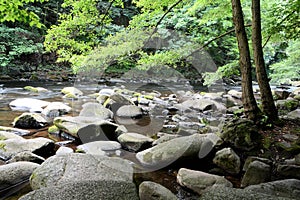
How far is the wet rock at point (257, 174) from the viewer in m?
2.77

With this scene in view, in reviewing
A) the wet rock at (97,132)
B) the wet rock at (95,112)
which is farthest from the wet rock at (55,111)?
the wet rock at (97,132)

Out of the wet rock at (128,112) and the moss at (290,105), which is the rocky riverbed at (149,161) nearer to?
the wet rock at (128,112)

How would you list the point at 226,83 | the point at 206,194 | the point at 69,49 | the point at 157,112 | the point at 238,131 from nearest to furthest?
the point at 206,194 < the point at 238,131 < the point at 69,49 < the point at 157,112 < the point at 226,83

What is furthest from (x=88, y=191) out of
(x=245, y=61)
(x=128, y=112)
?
(x=128, y=112)

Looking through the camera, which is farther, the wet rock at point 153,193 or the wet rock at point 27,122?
the wet rock at point 27,122

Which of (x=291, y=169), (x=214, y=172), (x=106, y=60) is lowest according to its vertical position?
(x=214, y=172)

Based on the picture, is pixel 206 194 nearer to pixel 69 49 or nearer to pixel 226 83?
pixel 69 49

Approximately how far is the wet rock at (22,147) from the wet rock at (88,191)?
1494 millimetres

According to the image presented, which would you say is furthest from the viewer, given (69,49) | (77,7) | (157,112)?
(157,112)

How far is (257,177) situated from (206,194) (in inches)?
33.1

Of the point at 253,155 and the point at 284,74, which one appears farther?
the point at 284,74

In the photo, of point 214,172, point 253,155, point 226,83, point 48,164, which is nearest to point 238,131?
point 253,155

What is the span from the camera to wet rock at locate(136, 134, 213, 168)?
3385mm

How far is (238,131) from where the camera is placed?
3746 mm
